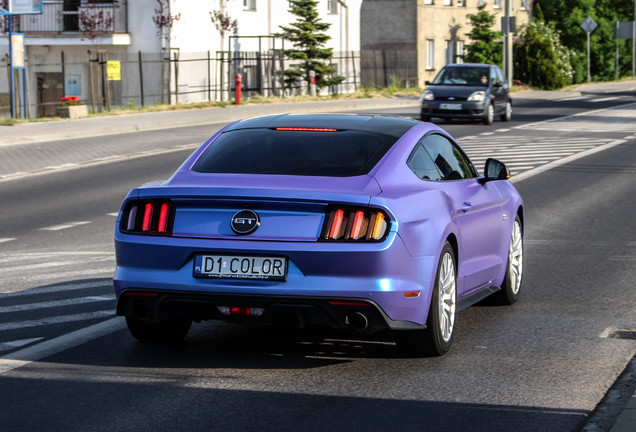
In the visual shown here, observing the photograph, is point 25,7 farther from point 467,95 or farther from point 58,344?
point 58,344

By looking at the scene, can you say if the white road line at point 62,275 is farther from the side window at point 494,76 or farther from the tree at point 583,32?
the tree at point 583,32

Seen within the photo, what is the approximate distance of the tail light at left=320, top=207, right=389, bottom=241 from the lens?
252 inches

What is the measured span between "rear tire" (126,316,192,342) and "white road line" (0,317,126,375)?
1.02ft

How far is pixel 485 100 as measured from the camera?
1293 inches

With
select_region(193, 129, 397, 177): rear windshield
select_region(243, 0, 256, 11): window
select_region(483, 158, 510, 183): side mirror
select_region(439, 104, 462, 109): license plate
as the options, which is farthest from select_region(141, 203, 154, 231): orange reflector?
select_region(243, 0, 256, 11): window

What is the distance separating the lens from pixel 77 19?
4750 centimetres

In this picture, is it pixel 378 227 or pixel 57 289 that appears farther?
pixel 57 289

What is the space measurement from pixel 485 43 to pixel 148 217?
5634 centimetres

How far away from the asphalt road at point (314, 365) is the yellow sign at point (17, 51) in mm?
18696

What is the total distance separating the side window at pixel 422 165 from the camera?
7.34 meters

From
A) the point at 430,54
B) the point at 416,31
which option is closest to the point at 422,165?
the point at 416,31

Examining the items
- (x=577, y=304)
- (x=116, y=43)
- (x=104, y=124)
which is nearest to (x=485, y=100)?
(x=104, y=124)

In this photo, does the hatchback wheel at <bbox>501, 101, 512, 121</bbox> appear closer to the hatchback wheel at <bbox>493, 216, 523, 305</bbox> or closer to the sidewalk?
the sidewalk

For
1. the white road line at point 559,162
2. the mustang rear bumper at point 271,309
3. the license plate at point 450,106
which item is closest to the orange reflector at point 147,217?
the mustang rear bumper at point 271,309
